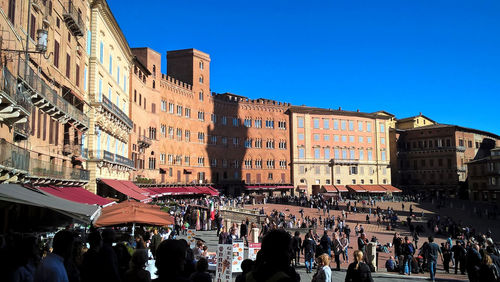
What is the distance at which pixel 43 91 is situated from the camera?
62.5 feet

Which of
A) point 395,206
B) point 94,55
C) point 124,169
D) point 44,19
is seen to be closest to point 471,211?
point 395,206

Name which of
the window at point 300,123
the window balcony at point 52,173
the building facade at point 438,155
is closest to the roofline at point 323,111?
the window at point 300,123

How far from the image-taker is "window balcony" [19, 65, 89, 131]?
17344mm

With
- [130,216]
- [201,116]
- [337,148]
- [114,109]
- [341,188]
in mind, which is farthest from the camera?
[337,148]

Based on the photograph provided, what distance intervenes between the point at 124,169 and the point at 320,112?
42.7 m

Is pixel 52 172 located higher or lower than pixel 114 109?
lower

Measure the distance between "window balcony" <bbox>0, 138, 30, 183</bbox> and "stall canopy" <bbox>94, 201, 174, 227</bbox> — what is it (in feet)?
13.2

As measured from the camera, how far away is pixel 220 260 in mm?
10344

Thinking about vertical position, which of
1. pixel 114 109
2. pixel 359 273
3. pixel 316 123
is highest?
pixel 316 123

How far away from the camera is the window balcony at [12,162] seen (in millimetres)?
14469

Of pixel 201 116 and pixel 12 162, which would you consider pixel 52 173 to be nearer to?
pixel 12 162

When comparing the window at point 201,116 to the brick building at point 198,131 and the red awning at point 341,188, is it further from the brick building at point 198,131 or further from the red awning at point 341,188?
the red awning at point 341,188

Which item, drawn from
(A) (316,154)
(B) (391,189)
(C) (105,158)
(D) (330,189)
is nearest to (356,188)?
(D) (330,189)

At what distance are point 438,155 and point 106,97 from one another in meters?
65.4
